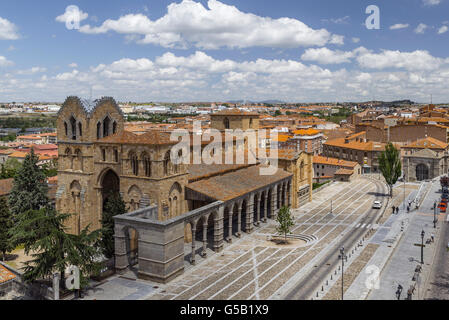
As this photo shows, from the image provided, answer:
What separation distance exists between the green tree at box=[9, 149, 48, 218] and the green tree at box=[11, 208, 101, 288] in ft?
65.4

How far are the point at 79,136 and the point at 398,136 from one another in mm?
101395


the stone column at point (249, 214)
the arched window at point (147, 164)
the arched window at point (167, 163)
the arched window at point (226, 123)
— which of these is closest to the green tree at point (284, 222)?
the stone column at point (249, 214)

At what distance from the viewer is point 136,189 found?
45.9 m

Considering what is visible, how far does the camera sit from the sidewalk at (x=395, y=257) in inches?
1409

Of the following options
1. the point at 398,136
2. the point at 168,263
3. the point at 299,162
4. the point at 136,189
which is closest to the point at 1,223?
the point at 136,189

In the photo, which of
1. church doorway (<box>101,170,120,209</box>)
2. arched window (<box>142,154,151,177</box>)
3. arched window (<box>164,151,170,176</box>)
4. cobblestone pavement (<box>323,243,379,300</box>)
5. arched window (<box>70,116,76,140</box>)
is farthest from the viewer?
arched window (<box>70,116,76,140</box>)

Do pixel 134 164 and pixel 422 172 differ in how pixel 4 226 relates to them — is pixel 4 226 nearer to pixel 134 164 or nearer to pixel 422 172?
pixel 134 164

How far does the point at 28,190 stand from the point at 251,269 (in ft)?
108

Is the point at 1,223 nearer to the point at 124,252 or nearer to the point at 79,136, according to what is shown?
the point at 79,136

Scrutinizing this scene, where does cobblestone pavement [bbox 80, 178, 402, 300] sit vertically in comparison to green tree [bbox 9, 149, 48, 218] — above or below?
below

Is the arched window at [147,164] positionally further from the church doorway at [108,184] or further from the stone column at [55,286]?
the stone column at [55,286]

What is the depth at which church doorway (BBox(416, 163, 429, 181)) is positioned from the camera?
3698 inches

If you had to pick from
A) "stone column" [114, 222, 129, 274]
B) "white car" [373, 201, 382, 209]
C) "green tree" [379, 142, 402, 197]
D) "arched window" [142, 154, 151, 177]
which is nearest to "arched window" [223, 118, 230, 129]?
"white car" [373, 201, 382, 209]

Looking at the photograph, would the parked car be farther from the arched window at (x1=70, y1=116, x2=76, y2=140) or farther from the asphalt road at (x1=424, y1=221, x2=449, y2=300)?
the arched window at (x1=70, y1=116, x2=76, y2=140)
